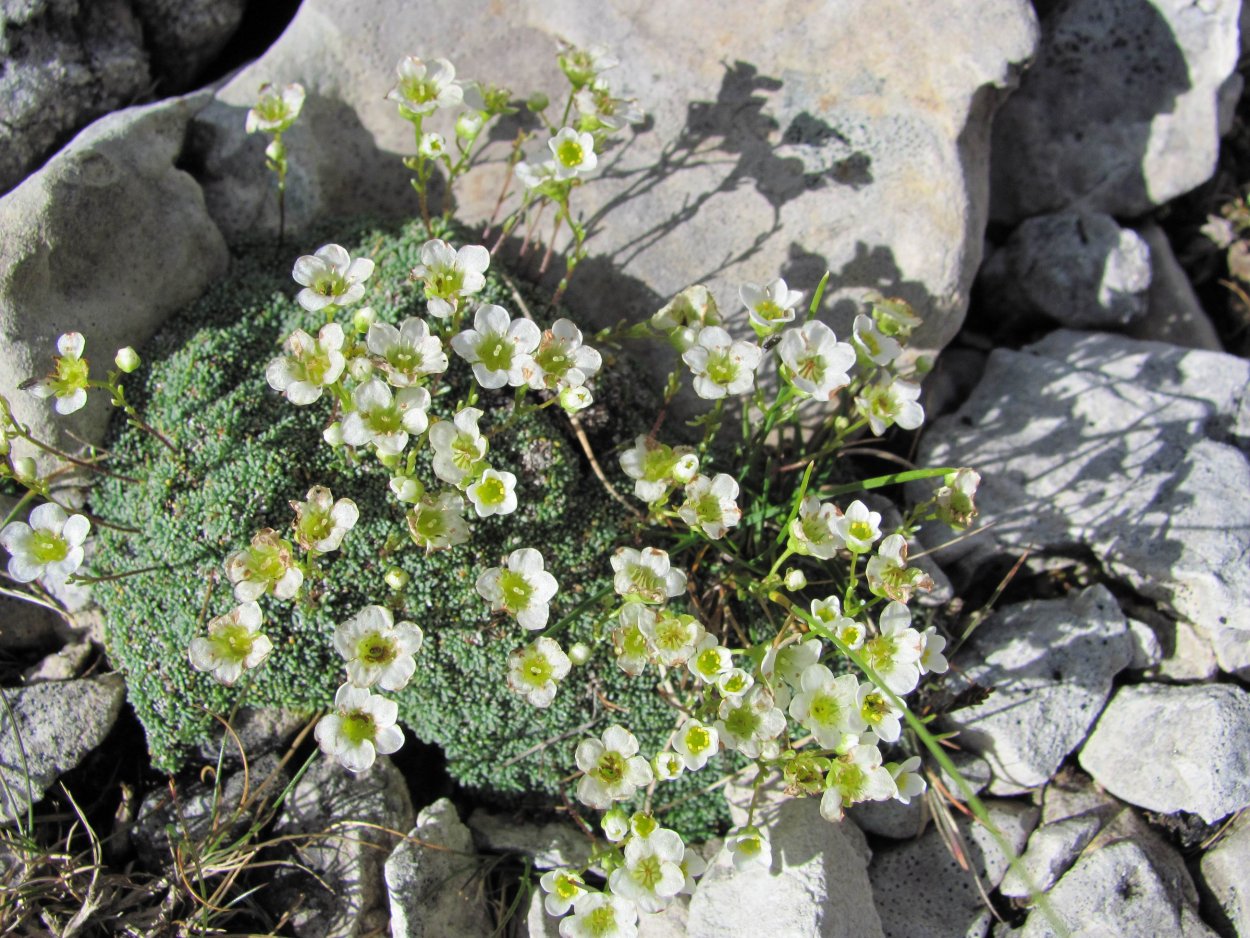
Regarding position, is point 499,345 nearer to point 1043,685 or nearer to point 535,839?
point 535,839

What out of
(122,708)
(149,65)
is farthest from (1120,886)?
(149,65)

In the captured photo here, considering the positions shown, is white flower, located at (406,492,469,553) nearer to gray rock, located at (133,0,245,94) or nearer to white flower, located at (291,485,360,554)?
white flower, located at (291,485,360,554)

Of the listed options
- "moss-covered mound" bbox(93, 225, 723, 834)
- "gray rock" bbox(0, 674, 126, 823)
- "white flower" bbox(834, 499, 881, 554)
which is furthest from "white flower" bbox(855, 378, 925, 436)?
"gray rock" bbox(0, 674, 126, 823)

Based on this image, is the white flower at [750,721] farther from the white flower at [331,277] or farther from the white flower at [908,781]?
the white flower at [331,277]

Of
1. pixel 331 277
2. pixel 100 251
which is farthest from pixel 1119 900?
pixel 100 251

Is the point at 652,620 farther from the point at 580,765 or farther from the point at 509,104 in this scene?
the point at 509,104

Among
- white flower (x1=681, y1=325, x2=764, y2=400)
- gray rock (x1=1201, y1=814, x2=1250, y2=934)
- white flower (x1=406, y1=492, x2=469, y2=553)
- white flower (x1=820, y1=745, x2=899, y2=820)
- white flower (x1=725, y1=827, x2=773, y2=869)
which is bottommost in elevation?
gray rock (x1=1201, y1=814, x2=1250, y2=934)
